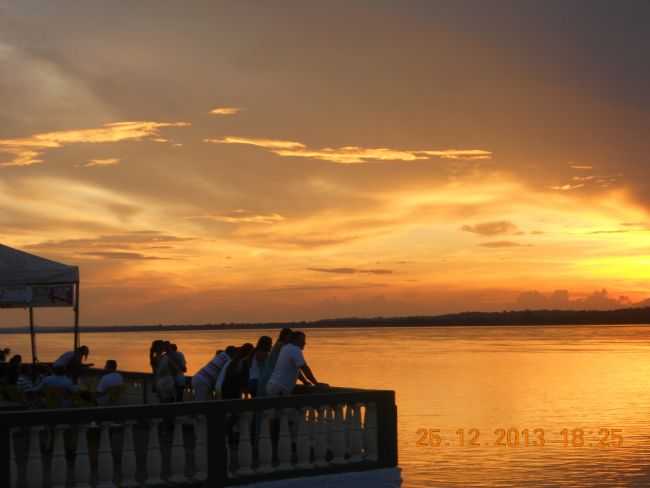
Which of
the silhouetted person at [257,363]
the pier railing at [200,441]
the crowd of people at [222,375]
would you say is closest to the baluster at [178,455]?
the pier railing at [200,441]

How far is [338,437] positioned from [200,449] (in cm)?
218

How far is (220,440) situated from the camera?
13.8m

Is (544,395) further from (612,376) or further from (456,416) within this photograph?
(612,376)

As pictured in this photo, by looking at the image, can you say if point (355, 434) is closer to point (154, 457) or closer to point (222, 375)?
point (222, 375)

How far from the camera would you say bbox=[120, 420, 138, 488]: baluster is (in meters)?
12.9

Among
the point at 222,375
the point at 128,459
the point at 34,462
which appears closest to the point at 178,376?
the point at 222,375

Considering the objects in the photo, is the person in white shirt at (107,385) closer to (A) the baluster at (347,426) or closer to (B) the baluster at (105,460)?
(A) the baluster at (347,426)

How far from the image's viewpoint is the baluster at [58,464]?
12.5m

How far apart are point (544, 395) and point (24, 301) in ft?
104

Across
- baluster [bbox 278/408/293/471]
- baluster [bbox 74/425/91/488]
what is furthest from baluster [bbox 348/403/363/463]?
baluster [bbox 74/425/91/488]

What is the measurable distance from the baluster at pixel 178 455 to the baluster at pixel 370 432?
9.65 feet

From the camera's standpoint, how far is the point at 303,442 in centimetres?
1457

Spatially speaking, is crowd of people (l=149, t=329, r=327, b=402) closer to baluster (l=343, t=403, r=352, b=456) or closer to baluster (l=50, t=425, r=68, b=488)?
baluster (l=343, t=403, r=352, b=456)

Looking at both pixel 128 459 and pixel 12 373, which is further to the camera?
pixel 12 373
